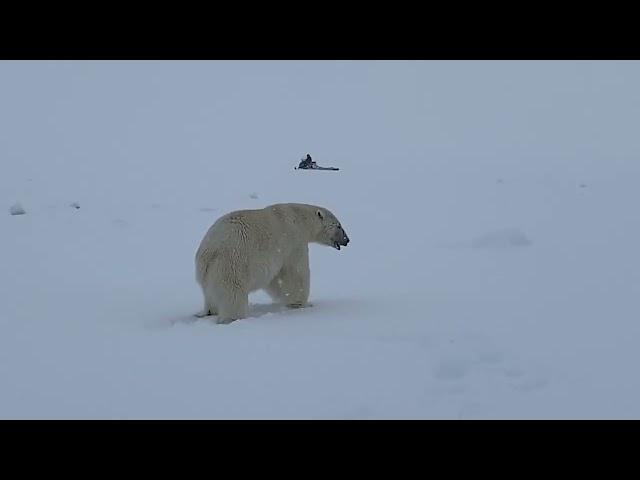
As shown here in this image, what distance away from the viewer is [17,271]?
10055 millimetres

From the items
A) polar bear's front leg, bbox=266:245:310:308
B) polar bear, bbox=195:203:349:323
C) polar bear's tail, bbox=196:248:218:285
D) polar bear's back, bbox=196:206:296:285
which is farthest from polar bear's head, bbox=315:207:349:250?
polar bear's tail, bbox=196:248:218:285

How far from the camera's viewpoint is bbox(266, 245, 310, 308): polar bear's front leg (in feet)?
27.6

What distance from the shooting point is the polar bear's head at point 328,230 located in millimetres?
9078

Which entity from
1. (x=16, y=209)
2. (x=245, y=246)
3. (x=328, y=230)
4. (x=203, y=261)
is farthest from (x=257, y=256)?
(x=16, y=209)

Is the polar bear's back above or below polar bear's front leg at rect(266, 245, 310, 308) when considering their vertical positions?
above

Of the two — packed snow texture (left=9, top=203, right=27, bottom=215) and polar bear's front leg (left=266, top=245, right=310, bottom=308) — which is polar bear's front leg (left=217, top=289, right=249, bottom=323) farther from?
Result: packed snow texture (left=9, top=203, right=27, bottom=215)

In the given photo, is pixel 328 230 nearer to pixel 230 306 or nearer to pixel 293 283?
pixel 293 283

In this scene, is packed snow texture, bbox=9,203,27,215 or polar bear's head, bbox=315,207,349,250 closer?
polar bear's head, bbox=315,207,349,250

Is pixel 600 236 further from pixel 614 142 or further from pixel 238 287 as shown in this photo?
pixel 614 142

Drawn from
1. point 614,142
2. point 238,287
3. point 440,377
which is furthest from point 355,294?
point 614,142

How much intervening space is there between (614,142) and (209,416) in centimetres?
2513

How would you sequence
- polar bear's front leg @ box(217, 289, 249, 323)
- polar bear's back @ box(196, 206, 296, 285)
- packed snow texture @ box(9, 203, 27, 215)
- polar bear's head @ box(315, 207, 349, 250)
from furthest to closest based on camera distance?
packed snow texture @ box(9, 203, 27, 215)
polar bear's head @ box(315, 207, 349, 250)
polar bear's back @ box(196, 206, 296, 285)
polar bear's front leg @ box(217, 289, 249, 323)

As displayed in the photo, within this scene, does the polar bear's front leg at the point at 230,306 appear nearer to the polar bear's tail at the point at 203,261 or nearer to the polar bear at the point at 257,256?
the polar bear at the point at 257,256

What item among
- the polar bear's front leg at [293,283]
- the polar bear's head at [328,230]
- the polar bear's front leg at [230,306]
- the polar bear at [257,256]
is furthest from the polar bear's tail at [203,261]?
the polar bear's head at [328,230]
